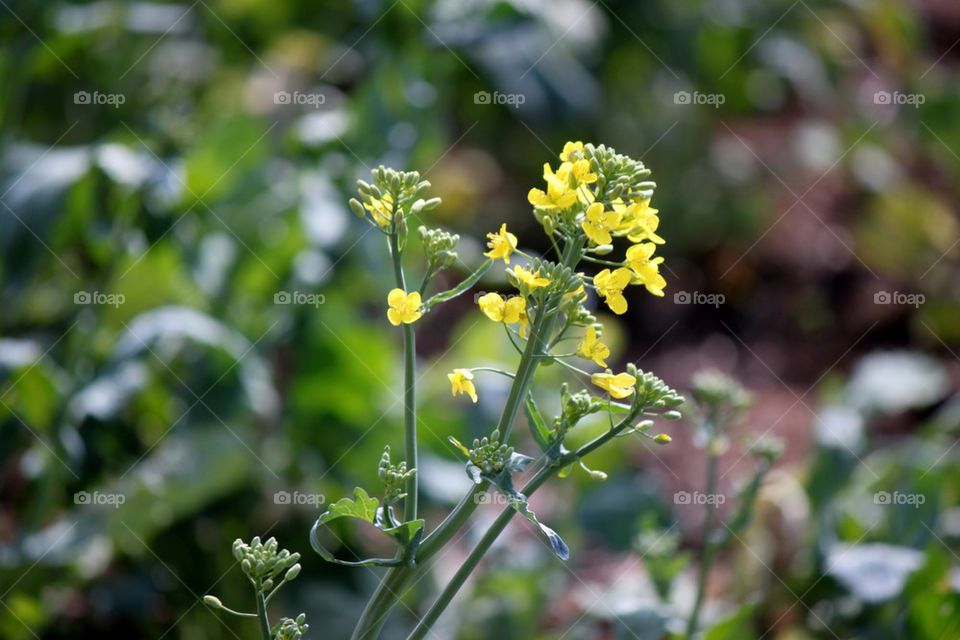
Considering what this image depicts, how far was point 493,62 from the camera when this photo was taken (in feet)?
10.3

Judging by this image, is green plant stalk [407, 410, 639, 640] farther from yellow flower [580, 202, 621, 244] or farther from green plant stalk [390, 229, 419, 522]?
yellow flower [580, 202, 621, 244]

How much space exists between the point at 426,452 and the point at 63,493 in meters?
0.82

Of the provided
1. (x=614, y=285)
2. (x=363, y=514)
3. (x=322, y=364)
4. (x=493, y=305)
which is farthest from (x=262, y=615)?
(x=322, y=364)

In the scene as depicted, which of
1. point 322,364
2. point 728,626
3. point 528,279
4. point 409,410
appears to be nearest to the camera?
point 528,279

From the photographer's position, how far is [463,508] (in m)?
1.09

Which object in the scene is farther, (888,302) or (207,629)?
(888,302)

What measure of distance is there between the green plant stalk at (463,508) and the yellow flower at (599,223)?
6 centimetres

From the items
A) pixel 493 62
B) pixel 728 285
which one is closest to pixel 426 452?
pixel 493 62

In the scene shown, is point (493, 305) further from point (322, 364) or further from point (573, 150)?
point (322, 364)

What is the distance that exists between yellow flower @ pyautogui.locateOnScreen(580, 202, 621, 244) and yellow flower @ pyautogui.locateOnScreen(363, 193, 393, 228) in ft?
0.78

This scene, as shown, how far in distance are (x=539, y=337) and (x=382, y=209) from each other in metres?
0.23

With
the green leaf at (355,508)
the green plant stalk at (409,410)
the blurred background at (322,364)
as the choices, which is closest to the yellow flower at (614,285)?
the green plant stalk at (409,410)

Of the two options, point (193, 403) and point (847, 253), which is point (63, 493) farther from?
point (847, 253)

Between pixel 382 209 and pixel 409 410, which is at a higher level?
pixel 382 209
